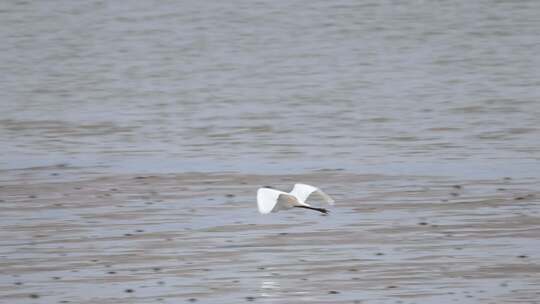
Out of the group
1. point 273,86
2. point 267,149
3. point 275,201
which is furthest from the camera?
point 273,86

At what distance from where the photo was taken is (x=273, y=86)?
22844 millimetres

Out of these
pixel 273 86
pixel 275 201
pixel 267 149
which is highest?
pixel 273 86

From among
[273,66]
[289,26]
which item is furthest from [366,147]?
[289,26]

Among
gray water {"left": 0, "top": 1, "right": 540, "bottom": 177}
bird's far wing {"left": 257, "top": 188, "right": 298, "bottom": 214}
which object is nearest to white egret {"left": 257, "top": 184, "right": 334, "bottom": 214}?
bird's far wing {"left": 257, "top": 188, "right": 298, "bottom": 214}

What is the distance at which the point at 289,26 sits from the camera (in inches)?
1160

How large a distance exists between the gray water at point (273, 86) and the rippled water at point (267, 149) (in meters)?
0.06

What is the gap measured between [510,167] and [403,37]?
12.4m

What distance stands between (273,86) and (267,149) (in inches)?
225

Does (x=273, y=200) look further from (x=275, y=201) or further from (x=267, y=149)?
(x=267, y=149)

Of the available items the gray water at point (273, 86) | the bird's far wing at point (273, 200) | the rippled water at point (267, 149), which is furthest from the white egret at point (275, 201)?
the gray water at point (273, 86)

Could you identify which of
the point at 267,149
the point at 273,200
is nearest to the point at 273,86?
the point at 267,149

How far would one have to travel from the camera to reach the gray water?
16.8 metres

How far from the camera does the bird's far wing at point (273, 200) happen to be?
11.3 meters

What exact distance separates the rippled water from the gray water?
0.06 m
